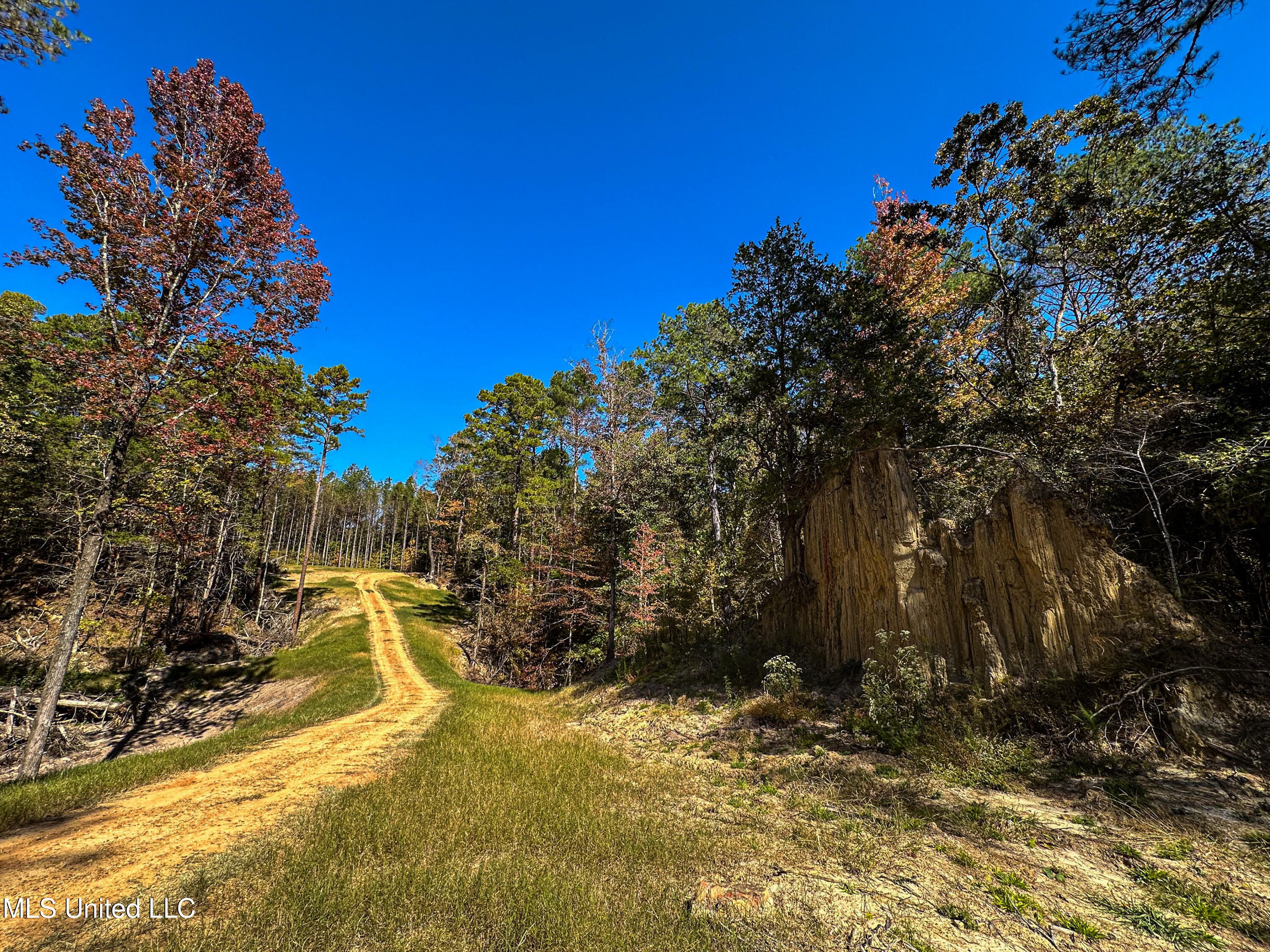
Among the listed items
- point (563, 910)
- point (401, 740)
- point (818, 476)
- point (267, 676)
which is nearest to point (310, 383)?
point (267, 676)

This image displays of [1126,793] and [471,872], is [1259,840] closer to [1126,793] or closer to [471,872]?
[1126,793]

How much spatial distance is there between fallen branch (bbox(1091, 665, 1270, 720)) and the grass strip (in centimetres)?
1427

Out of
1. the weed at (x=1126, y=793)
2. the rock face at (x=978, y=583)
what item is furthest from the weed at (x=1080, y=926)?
the rock face at (x=978, y=583)

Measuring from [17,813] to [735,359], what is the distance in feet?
55.4

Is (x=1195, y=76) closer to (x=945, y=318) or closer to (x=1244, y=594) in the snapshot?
(x=1244, y=594)

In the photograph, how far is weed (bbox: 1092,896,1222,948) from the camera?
3277 mm

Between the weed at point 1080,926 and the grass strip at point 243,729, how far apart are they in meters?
11.3

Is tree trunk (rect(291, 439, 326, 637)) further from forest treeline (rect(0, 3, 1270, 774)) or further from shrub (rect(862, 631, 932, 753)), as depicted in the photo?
shrub (rect(862, 631, 932, 753))

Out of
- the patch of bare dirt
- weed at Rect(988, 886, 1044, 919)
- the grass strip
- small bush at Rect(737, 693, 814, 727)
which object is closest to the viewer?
weed at Rect(988, 886, 1044, 919)

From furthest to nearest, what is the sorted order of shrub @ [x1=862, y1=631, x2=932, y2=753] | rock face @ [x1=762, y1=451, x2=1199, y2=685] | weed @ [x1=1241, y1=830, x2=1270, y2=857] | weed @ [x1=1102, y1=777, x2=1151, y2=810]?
shrub @ [x1=862, y1=631, x2=932, y2=753] → rock face @ [x1=762, y1=451, x2=1199, y2=685] → weed @ [x1=1102, y1=777, x2=1151, y2=810] → weed @ [x1=1241, y1=830, x2=1270, y2=857]

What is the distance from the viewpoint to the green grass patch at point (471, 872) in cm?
350

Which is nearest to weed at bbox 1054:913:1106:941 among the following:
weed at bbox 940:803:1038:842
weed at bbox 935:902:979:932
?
weed at bbox 935:902:979:932

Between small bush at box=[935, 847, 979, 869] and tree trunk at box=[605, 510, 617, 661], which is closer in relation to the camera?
small bush at box=[935, 847, 979, 869]

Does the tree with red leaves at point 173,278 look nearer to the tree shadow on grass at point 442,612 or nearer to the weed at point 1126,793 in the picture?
the weed at point 1126,793
